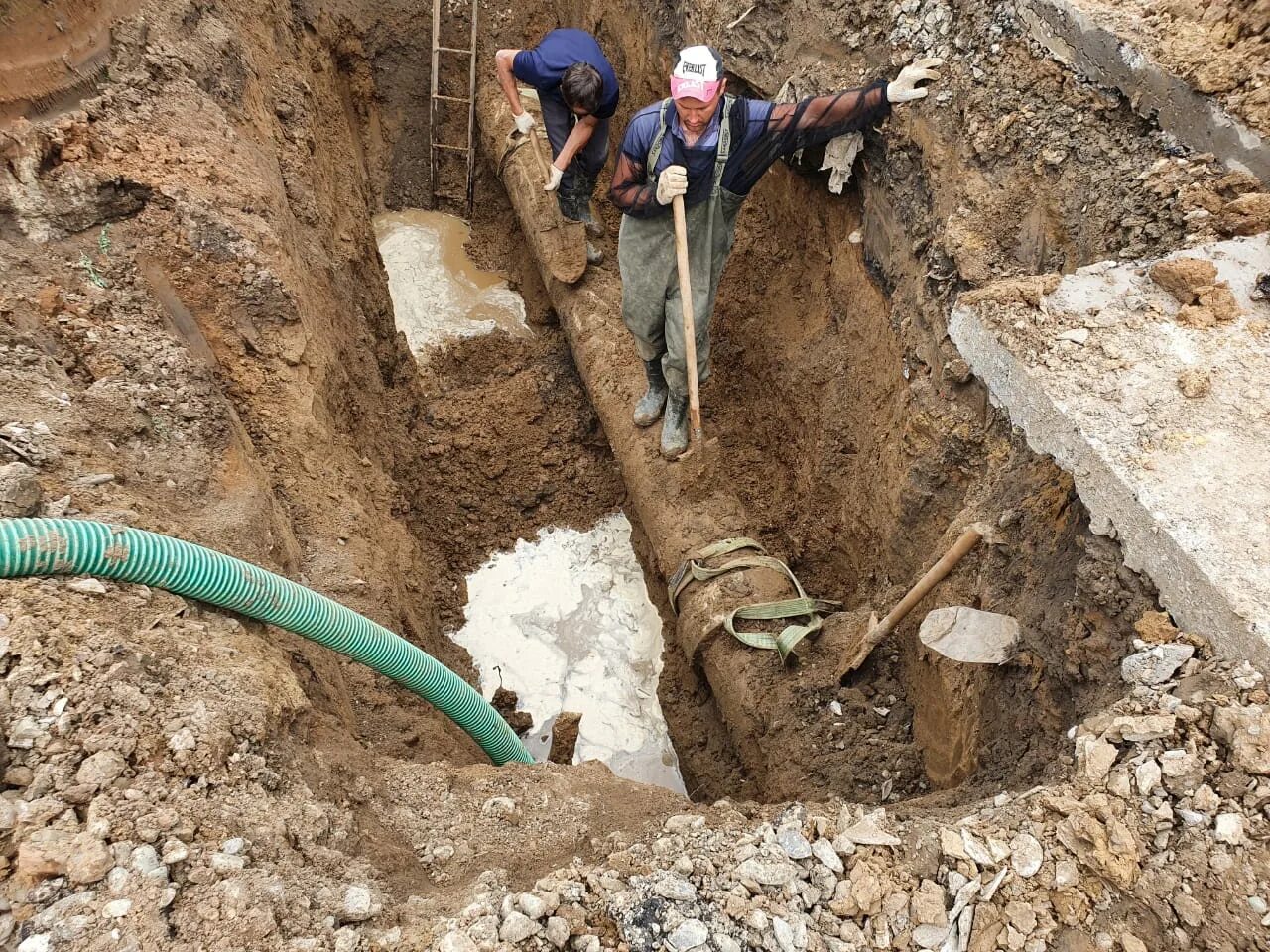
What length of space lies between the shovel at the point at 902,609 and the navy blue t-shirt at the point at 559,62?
10.6ft

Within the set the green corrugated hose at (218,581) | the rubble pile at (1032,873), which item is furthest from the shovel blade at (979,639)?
the green corrugated hose at (218,581)

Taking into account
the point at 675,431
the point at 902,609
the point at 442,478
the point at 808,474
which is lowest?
the point at 442,478

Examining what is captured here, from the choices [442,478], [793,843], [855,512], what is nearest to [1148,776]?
[793,843]

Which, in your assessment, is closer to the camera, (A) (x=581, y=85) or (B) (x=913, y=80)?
(B) (x=913, y=80)

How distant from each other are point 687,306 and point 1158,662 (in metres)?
2.31

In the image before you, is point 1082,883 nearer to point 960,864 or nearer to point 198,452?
point 960,864

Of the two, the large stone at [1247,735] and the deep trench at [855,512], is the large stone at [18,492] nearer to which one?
the deep trench at [855,512]

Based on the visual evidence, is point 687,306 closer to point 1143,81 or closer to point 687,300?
point 687,300

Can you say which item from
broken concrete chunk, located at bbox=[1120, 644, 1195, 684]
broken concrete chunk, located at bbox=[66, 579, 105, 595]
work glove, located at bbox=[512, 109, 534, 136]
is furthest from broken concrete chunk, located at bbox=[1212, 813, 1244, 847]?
work glove, located at bbox=[512, 109, 534, 136]

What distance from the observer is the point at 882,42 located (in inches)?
140

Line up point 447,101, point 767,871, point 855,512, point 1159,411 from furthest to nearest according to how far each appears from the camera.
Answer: point 447,101, point 855,512, point 1159,411, point 767,871

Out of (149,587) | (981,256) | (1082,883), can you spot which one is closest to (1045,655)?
(1082,883)

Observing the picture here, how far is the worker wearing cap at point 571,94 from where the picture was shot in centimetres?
418

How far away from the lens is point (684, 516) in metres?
4.05
